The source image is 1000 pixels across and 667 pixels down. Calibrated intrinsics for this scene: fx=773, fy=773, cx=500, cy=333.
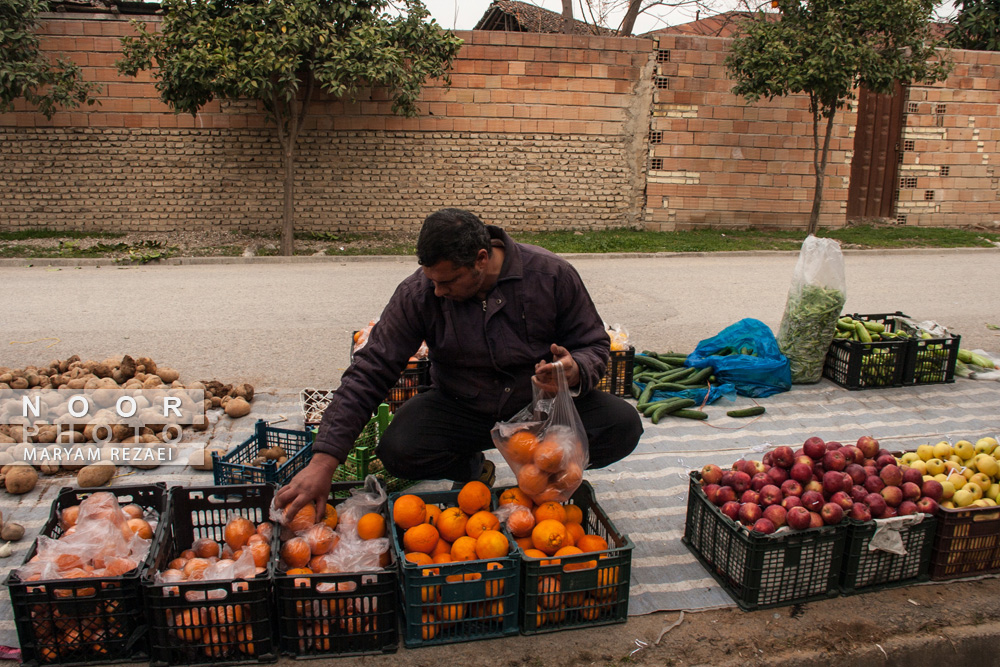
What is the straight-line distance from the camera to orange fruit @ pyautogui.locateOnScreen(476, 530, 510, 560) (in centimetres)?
277

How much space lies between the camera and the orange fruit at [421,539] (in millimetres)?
2873

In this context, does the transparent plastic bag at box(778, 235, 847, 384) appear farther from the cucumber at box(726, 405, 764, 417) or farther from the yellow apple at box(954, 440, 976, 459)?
the yellow apple at box(954, 440, 976, 459)

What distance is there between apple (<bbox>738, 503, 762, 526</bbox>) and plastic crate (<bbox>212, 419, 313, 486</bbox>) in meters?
1.88

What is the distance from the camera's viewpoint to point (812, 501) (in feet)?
10.0

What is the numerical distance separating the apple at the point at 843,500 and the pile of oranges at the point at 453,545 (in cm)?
133

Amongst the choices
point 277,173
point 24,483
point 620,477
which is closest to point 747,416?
point 620,477

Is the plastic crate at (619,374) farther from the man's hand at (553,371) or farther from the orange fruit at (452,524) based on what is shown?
the orange fruit at (452,524)

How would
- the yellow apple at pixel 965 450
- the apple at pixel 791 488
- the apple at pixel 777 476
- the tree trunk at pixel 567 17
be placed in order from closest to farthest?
the apple at pixel 791 488 < the apple at pixel 777 476 < the yellow apple at pixel 965 450 < the tree trunk at pixel 567 17

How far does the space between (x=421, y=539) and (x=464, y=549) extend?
0.17 metres

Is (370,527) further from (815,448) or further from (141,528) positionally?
(815,448)

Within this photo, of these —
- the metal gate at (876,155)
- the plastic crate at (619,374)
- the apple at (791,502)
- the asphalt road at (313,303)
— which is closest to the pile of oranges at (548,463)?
the apple at (791,502)

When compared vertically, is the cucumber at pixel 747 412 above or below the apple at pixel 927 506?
below

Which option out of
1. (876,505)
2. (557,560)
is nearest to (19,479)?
(557,560)

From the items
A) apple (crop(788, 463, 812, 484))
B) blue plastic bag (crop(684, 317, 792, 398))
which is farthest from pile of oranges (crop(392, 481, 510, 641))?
blue plastic bag (crop(684, 317, 792, 398))
